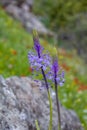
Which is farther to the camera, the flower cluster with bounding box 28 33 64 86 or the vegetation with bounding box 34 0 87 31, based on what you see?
the vegetation with bounding box 34 0 87 31

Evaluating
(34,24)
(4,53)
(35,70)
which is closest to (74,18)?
(34,24)

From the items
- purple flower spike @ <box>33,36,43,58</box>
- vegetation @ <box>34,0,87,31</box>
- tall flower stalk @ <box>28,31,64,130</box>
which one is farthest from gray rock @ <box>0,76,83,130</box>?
vegetation @ <box>34,0,87,31</box>

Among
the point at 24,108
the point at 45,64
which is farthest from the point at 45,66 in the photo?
the point at 24,108

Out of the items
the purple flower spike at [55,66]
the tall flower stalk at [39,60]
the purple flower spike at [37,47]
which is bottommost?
the purple flower spike at [55,66]

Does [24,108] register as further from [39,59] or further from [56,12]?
[56,12]

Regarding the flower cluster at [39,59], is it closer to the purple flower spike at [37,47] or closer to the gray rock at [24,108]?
the purple flower spike at [37,47]

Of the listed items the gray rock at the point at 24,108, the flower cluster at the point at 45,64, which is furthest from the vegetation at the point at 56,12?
the flower cluster at the point at 45,64

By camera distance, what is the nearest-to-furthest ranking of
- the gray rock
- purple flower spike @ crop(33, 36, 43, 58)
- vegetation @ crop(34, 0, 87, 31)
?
purple flower spike @ crop(33, 36, 43, 58), the gray rock, vegetation @ crop(34, 0, 87, 31)

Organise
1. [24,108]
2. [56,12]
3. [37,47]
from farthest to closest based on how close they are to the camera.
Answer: [56,12], [24,108], [37,47]

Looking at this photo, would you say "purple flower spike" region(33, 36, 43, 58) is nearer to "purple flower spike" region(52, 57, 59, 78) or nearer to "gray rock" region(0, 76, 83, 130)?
"purple flower spike" region(52, 57, 59, 78)

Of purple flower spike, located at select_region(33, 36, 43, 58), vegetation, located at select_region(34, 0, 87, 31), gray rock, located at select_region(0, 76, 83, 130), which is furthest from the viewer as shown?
vegetation, located at select_region(34, 0, 87, 31)
